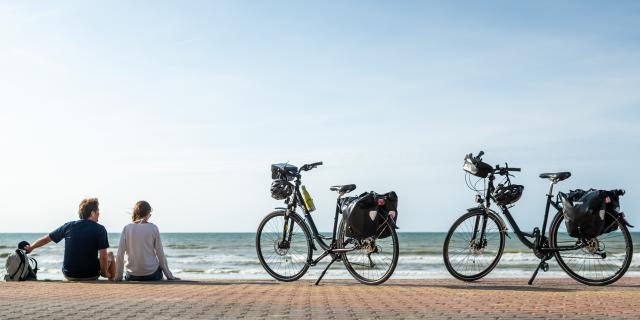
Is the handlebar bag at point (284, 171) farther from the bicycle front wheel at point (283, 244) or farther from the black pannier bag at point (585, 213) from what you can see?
the black pannier bag at point (585, 213)

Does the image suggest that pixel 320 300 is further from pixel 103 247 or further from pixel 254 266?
pixel 254 266

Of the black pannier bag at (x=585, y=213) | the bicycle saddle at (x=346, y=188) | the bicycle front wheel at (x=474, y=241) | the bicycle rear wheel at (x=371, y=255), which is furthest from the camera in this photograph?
the bicycle saddle at (x=346, y=188)

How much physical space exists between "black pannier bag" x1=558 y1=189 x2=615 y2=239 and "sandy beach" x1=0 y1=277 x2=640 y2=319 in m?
0.60

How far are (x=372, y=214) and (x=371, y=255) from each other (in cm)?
48

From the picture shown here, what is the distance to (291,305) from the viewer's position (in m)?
6.25

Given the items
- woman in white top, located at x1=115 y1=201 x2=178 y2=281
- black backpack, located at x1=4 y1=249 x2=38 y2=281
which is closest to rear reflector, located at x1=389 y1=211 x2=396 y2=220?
woman in white top, located at x1=115 y1=201 x2=178 y2=281

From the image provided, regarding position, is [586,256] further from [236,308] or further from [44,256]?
[44,256]

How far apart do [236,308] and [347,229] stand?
2461 mm

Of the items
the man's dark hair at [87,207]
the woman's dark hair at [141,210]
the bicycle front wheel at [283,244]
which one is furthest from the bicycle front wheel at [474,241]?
the man's dark hair at [87,207]

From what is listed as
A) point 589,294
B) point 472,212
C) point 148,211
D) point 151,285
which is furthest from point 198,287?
point 589,294

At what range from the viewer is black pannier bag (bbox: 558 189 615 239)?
306 inches

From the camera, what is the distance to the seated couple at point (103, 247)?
895 centimetres

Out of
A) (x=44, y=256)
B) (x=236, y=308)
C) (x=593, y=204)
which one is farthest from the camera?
(x=44, y=256)

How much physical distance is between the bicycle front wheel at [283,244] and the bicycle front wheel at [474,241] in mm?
1609
